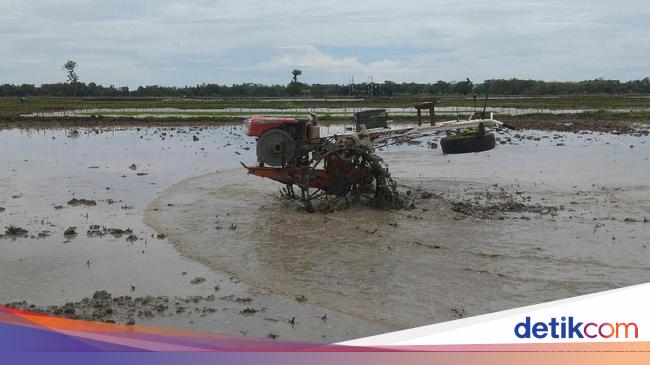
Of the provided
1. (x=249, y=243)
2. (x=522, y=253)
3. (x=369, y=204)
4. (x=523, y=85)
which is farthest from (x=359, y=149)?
(x=523, y=85)

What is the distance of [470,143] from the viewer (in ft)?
40.6

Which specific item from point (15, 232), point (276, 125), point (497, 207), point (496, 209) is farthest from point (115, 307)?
point (497, 207)

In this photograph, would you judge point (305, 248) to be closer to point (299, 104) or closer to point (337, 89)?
point (299, 104)

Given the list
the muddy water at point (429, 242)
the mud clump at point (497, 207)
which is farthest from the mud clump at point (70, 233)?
the mud clump at point (497, 207)

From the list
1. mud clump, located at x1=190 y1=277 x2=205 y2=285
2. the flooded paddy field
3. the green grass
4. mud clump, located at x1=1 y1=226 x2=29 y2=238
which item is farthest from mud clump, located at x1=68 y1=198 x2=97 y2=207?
the green grass

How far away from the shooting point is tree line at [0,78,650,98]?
10744cm

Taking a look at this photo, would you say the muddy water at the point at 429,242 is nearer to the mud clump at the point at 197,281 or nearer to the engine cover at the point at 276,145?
the mud clump at the point at 197,281

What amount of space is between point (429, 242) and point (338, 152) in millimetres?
2920

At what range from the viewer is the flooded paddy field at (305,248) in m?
6.97

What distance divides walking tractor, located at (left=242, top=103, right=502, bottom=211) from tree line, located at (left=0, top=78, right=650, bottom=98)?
91.5 meters

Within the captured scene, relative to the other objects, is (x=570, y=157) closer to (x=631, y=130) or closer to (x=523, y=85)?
(x=631, y=130)

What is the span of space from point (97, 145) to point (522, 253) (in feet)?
71.2

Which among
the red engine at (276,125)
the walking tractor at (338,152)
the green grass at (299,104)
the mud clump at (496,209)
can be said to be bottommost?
the mud clump at (496,209)

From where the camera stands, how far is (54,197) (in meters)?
14.0
